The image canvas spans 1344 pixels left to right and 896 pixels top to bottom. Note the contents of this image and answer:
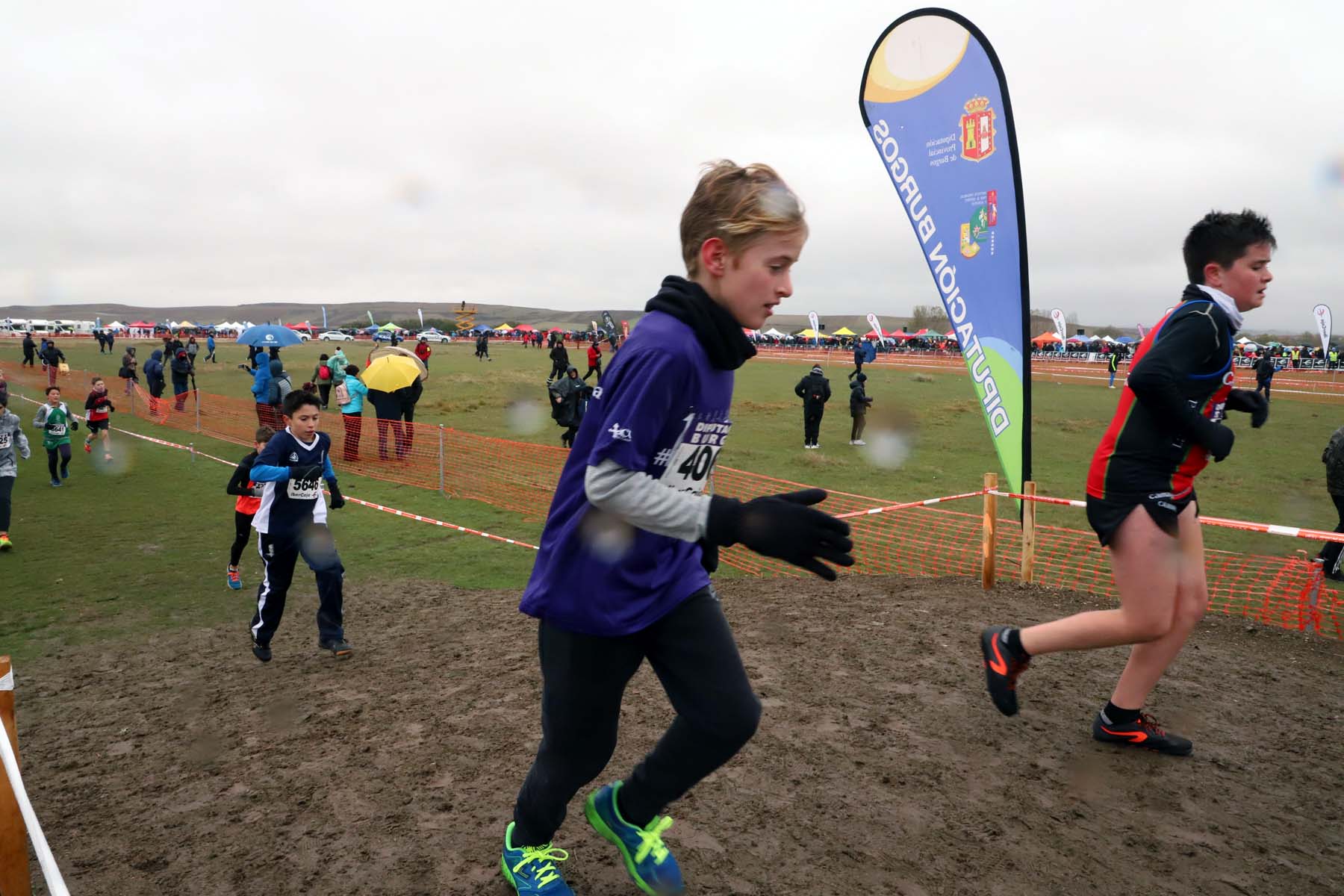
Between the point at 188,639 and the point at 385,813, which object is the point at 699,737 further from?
the point at 188,639

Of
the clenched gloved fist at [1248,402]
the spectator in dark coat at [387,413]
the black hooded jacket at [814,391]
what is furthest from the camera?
the black hooded jacket at [814,391]

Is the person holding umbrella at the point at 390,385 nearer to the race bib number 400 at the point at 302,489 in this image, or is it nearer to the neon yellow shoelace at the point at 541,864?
the race bib number 400 at the point at 302,489

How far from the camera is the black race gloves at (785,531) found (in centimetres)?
203

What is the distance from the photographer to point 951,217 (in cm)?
671

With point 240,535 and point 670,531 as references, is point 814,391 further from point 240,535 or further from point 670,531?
point 670,531

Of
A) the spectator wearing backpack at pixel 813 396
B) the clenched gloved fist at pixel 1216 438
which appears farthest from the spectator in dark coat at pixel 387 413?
the clenched gloved fist at pixel 1216 438

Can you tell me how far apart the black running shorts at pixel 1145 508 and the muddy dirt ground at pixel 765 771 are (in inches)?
42.6

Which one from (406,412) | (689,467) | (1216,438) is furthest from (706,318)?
(406,412)

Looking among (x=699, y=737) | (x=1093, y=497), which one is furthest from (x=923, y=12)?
(x=699, y=737)

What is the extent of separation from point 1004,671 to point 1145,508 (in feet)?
3.08

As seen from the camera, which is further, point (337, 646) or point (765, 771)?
point (337, 646)

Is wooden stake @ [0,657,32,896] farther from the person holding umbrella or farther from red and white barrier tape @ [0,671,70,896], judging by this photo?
the person holding umbrella

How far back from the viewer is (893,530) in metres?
10.0

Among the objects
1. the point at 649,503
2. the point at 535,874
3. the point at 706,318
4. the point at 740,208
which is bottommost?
the point at 535,874
